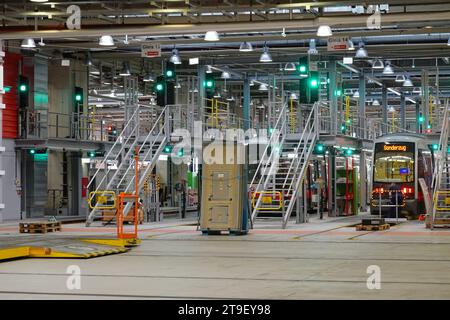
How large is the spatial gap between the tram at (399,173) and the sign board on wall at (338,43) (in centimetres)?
796

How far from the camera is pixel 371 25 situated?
25.5m

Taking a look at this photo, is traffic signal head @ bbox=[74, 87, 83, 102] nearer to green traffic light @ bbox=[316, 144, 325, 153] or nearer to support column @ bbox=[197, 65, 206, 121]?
support column @ bbox=[197, 65, 206, 121]

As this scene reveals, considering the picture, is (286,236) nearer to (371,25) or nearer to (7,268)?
(371,25)

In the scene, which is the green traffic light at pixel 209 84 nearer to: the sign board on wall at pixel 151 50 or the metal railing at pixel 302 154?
the metal railing at pixel 302 154

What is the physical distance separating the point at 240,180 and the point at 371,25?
603 cm

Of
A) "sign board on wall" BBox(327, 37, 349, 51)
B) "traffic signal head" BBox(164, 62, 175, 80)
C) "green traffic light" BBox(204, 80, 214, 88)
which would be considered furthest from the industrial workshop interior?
"traffic signal head" BBox(164, 62, 175, 80)

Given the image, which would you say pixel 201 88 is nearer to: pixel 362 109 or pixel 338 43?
pixel 362 109

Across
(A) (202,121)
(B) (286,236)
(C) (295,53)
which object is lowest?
(B) (286,236)

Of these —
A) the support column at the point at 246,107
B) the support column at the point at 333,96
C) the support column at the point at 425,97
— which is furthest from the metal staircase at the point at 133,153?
the support column at the point at 425,97

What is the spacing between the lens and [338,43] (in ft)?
100

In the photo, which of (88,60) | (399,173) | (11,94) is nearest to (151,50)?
(88,60)

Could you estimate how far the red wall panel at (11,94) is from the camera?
35.9m

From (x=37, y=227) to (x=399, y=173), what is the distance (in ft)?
53.6
